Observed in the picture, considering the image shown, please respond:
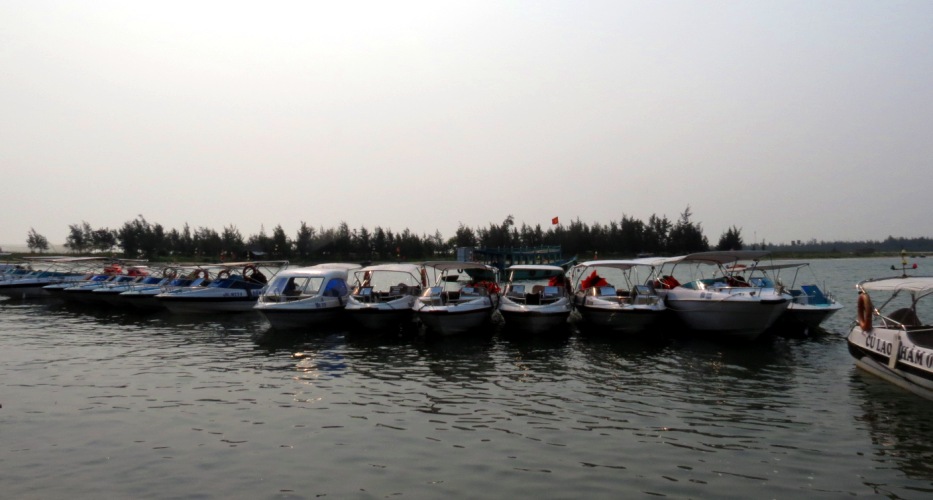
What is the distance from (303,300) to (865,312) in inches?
780

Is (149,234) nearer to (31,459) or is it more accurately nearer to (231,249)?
(231,249)

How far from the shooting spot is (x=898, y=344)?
1420 centimetres

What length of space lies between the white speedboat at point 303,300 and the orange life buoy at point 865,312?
1882cm

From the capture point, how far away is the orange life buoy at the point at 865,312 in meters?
16.2

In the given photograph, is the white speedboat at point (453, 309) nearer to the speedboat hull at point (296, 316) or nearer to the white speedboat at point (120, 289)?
the speedboat hull at point (296, 316)

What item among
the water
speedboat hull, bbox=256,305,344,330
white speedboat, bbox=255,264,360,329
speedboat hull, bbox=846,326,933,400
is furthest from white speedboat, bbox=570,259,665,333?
speedboat hull, bbox=256,305,344,330

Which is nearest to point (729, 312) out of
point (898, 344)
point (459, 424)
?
point (898, 344)

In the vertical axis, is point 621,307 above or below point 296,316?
above

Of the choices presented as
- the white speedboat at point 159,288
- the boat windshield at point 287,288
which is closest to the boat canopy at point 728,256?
the boat windshield at point 287,288

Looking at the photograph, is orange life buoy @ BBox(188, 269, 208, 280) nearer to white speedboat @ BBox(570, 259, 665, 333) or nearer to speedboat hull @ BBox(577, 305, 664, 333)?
white speedboat @ BBox(570, 259, 665, 333)

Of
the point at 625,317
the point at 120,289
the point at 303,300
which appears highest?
the point at 120,289

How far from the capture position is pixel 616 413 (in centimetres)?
1284

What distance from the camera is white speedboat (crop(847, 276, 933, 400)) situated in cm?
1331

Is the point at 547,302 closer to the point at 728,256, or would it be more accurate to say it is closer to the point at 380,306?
the point at 380,306
